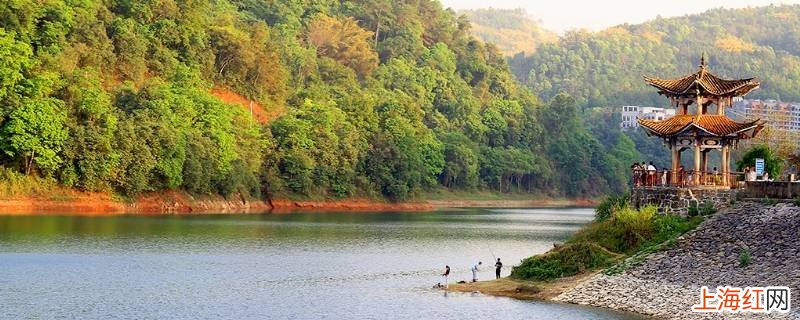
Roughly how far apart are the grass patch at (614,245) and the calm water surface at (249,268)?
4180mm

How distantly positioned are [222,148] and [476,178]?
1927 inches

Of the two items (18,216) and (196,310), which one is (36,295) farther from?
(18,216)

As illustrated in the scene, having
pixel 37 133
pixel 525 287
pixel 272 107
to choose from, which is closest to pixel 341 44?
pixel 272 107

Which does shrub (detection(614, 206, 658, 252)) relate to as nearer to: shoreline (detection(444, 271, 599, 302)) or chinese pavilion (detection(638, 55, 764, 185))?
shoreline (detection(444, 271, 599, 302))

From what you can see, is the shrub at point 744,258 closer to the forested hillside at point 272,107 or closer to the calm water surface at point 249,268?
the calm water surface at point 249,268

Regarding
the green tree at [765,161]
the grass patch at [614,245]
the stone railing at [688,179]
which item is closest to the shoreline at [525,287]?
the grass patch at [614,245]

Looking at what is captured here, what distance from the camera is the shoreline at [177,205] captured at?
97.1m

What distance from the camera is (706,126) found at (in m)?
54.5

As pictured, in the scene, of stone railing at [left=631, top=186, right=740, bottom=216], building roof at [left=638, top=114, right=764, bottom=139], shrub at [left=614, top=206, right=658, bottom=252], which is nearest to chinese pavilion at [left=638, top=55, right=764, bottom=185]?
building roof at [left=638, top=114, right=764, bottom=139]

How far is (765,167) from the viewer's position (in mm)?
58781

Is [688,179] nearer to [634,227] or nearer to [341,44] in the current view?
[634,227]

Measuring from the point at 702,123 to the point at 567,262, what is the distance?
1054 centimetres

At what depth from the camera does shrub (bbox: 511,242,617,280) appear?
159 ft
